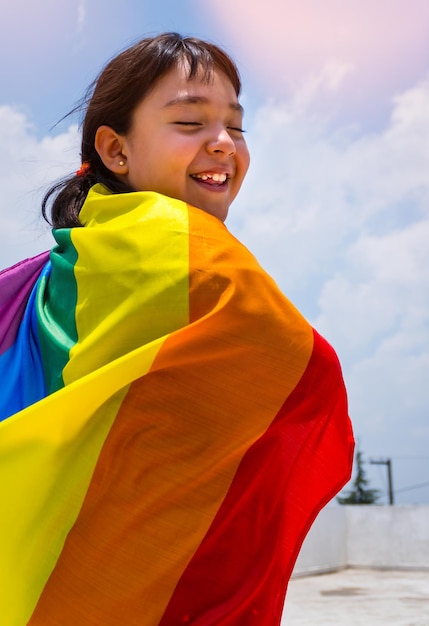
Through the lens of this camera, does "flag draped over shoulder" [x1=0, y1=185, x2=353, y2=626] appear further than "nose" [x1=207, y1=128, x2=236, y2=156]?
No

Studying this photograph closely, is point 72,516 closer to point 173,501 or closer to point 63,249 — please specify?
point 173,501

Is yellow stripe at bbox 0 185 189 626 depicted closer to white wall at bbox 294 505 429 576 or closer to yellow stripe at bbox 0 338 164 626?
yellow stripe at bbox 0 338 164 626

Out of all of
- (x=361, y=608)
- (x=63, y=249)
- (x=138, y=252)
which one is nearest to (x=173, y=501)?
(x=138, y=252)

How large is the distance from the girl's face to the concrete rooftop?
609 centimetres

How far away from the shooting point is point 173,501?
1111 millimetres

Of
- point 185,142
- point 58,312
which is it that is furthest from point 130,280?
point 185,142

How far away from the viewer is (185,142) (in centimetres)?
140

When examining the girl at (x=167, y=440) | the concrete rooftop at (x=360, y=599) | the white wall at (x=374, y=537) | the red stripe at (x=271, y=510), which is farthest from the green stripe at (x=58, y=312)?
the white wall at (x=374, y=537)

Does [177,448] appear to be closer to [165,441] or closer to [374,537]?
[165,441]

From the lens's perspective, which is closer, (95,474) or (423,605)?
(95,474)

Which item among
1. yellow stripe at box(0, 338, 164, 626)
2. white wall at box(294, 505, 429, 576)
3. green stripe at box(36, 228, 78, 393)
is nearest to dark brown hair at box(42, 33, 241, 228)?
green stripe at box(36, 228, 78, 393)

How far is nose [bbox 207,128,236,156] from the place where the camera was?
1.42 meters

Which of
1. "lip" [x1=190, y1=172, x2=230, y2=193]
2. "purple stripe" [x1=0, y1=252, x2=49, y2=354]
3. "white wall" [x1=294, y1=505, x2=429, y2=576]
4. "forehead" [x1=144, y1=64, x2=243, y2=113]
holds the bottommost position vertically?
"white wall" [x1=294, y1=505, x2=429, y2=576]

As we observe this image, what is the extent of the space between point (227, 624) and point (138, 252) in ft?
1.64
